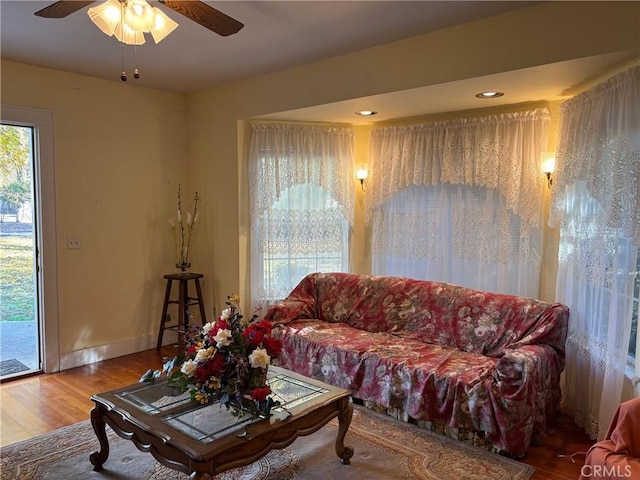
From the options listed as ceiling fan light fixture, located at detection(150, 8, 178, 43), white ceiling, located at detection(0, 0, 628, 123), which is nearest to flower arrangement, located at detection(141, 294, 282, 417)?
ceiling fan light fixture, located at detection(150, 8, 178, 43)

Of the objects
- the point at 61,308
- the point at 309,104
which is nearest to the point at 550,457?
the point at 309,104

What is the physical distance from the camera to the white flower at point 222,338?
219 cm

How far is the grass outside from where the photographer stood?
148 inches

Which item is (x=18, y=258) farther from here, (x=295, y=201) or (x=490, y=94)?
(x=490, y=94)

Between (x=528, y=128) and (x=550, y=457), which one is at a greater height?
(x=528, y=128)

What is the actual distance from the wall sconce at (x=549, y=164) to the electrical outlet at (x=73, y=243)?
3931 mm

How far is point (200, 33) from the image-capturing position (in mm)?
3047

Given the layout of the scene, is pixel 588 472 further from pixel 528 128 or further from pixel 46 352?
pixel 46 352

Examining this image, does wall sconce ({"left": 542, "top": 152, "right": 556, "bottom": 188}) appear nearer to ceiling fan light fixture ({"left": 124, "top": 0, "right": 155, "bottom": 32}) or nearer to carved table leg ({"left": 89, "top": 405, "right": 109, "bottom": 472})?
ceiling fan light fixture ({"left": 124, "top": 0, "right": 155, "bottom": 32})

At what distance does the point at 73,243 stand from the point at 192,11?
280cm

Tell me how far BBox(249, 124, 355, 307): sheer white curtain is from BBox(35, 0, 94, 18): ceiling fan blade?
234 cm

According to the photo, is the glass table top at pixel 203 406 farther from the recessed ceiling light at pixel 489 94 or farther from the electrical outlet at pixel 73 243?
the recessed ceiling light at pixel 489 94

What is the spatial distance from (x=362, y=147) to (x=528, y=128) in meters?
1.58

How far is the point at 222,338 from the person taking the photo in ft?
7.17
